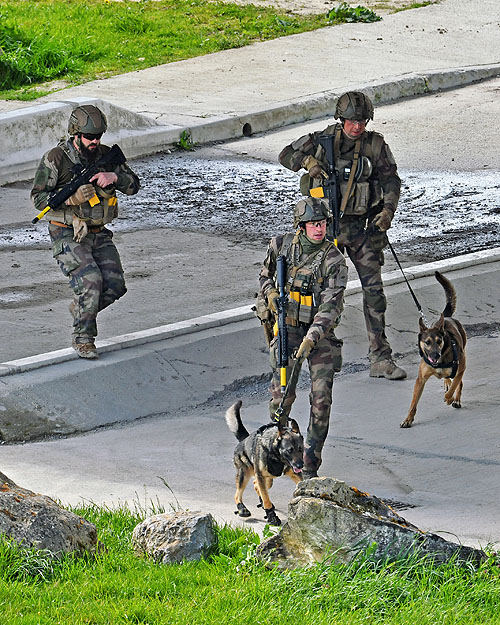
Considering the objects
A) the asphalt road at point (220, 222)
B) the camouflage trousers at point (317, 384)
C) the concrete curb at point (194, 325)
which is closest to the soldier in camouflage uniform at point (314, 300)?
the camouflage trousers at point (317, 384)

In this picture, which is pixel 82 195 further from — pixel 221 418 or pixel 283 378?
pixel 283 378

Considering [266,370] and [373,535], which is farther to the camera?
[266,370]

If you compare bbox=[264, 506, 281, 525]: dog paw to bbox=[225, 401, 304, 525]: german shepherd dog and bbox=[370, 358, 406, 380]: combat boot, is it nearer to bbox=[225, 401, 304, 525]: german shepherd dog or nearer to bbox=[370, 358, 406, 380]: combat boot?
bbox=[225, 401, 304, 525]: german shepherd dog

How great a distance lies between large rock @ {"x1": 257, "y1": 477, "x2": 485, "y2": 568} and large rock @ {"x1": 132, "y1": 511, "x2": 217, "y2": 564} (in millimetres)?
363

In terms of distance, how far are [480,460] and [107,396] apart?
9.63ft

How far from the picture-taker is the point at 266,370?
10.0 metres

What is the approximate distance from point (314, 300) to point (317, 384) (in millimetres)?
548

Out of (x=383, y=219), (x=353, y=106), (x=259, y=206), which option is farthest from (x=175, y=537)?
(x=259, y=206)

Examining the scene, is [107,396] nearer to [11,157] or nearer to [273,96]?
[11,157]

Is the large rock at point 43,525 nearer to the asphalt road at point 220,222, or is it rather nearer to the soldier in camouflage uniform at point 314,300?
the soldier in camouflage uniform at point 314,300

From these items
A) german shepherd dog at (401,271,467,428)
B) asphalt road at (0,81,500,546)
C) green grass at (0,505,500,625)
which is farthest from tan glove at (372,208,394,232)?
green grass at (0,505,500,625)

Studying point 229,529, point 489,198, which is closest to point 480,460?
point 229,529

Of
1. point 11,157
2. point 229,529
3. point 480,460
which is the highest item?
point 11,157

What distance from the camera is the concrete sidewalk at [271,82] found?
640 inches
